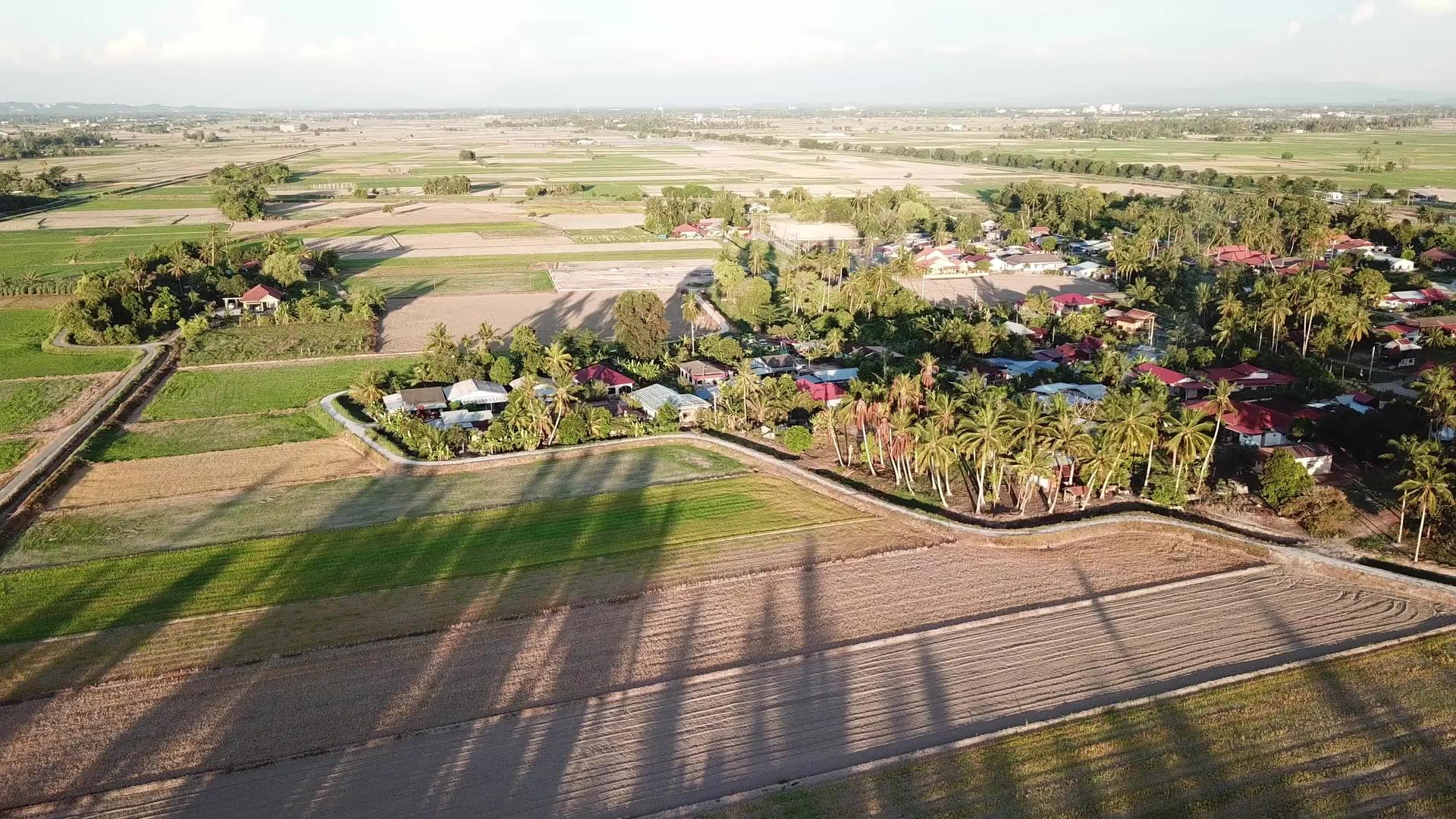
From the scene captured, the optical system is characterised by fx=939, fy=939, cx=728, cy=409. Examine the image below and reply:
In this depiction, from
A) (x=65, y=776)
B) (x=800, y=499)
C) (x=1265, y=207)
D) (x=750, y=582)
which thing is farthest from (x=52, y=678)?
(x=1265, y=207)

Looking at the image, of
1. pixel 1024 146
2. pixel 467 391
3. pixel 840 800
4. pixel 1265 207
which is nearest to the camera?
pixel 840 800

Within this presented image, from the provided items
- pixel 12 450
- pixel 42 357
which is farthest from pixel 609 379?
pixel 42 357

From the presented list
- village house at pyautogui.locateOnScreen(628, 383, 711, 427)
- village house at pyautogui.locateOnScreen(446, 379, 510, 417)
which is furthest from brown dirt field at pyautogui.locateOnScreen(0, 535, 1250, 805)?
village house at pyautogui.locateOnScreen(446, 379, 510, 417)

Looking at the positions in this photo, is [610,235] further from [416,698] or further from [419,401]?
[416,698]

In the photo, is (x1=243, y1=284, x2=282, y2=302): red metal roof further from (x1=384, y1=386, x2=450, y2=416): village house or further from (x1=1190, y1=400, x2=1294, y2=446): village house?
(x1=1190, y1=400, x2=1294, y2=446): village house

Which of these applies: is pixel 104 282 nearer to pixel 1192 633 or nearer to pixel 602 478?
pixel 602 478
